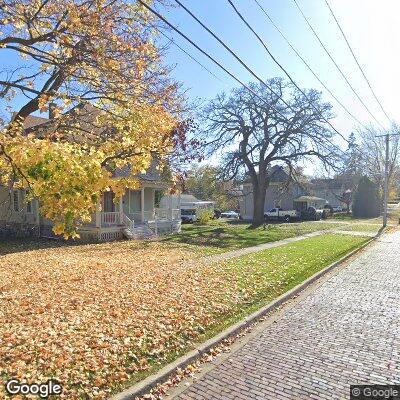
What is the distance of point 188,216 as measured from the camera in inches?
1772


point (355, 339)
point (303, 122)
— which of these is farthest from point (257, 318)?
point (303, 122)

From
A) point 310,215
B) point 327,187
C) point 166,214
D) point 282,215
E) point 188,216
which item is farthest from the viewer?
point 327,187

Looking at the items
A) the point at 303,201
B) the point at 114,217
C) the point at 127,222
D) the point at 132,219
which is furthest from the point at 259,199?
the point at 303,201

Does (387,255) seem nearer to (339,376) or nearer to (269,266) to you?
(269,266)

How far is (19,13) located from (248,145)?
1094 inches

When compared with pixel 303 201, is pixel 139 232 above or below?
below

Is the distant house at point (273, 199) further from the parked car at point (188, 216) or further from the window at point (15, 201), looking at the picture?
the window at point (15, 201)

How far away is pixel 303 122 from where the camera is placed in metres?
29.8

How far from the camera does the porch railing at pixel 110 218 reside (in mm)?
20900

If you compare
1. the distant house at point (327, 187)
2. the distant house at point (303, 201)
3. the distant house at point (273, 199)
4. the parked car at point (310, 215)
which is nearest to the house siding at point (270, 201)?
the distant house at point (273, 199)

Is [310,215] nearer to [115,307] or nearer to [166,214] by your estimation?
[166,214]

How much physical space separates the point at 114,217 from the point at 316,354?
17573mm

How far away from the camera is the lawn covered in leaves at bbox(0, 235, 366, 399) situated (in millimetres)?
4629

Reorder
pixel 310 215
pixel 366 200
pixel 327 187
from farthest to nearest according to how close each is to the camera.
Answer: pixel 327 187 < pixel 366 200 < pixel 310 215
